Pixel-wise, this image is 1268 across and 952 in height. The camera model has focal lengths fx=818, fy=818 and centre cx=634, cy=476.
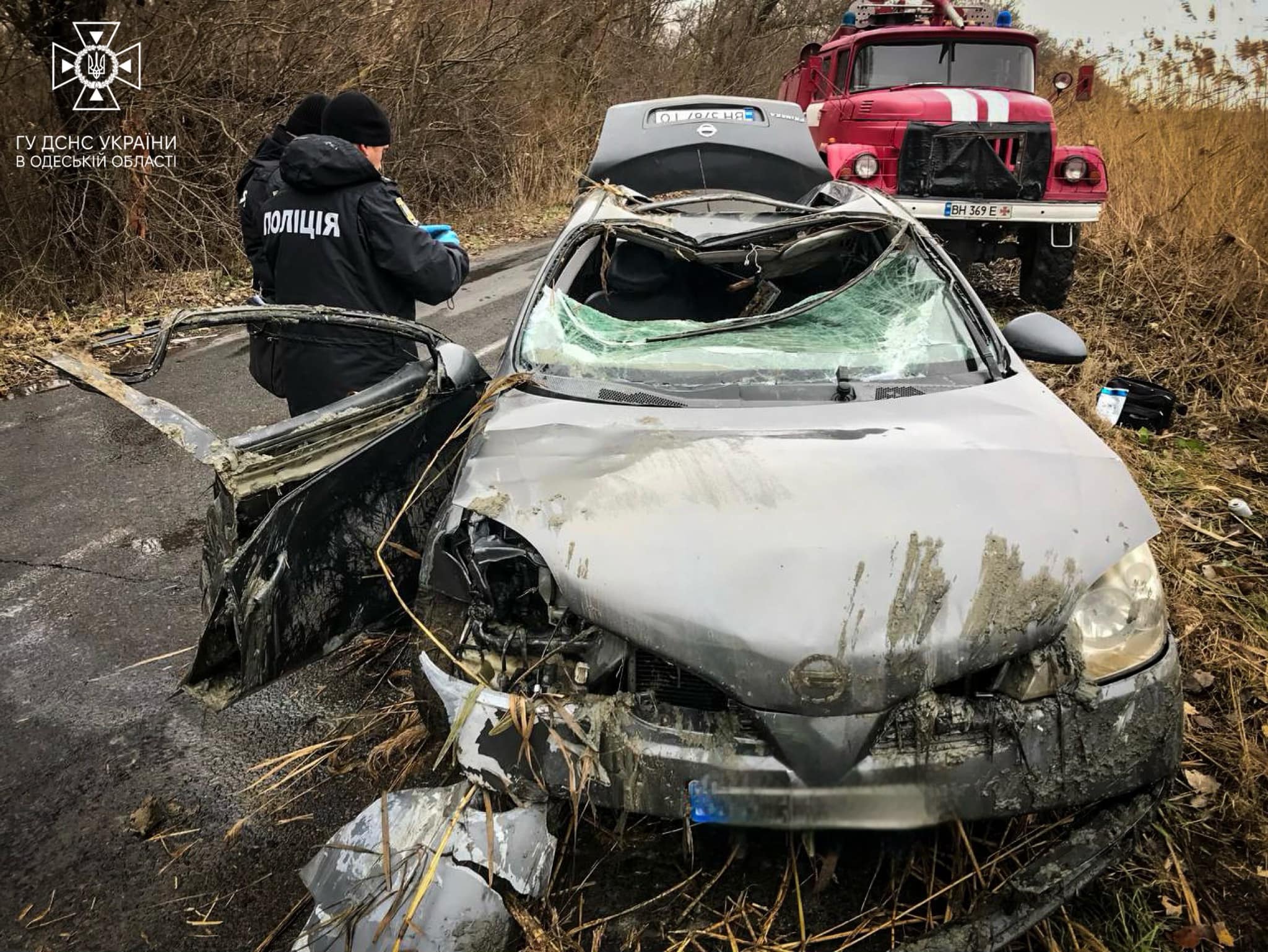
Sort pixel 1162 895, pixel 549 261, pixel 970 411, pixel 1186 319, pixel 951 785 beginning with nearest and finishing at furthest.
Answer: pixel 951 785, pixel 1162 895, pixel 970 411, pixel 549 261, pixel 1186 319

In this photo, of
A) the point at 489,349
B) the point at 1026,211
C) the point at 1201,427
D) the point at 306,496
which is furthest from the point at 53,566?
the point at 1026,211

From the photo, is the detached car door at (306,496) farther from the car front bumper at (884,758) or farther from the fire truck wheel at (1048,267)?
the fire truck wheel at (1048,267)

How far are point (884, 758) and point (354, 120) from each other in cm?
261

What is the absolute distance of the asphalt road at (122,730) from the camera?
190 cm

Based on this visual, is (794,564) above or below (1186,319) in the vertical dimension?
above

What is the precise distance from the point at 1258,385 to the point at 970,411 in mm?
3439

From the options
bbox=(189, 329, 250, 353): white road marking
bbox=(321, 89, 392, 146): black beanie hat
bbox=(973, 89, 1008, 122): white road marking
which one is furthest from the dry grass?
bbox=(189, 329, 250, 353): white road marking

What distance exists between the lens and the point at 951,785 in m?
1.55

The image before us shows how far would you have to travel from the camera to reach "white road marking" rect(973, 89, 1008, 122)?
627cm

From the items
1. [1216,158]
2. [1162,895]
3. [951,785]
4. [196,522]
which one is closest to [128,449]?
[196,522]

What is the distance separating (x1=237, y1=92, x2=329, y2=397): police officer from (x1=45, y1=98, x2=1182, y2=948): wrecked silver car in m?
0.78

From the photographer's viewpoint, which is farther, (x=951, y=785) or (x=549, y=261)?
(x=549, y=261)

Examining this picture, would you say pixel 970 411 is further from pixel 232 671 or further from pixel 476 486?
pixel 232 671

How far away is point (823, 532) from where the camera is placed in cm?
164
